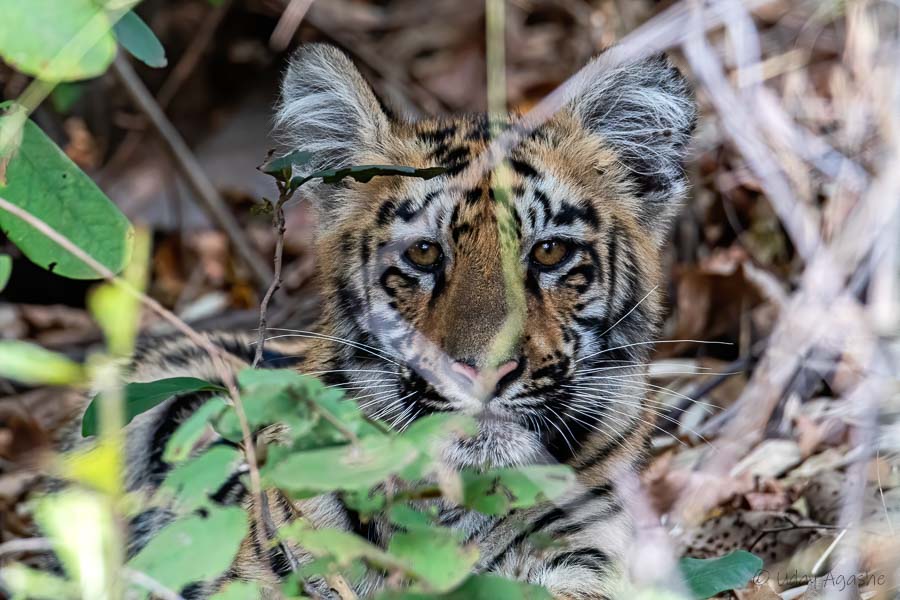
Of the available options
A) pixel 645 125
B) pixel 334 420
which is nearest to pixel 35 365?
pixel 334 420

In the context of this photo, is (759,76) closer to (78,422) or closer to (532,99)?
(532,99)

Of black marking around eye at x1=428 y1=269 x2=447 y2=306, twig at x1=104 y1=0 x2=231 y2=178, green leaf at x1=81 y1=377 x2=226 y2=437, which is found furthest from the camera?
twig at x1=104 y1=0 x2=231 y2=178

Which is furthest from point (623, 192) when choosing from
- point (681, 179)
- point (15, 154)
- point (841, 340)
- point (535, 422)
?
point (15, 154)

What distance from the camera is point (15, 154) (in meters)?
2.75

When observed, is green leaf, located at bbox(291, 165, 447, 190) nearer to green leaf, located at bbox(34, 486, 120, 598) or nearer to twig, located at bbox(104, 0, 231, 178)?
green leaf, located at bbox(34, 486, 120, 598)

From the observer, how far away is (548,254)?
338cm

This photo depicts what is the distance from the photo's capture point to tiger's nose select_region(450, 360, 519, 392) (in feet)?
9.64

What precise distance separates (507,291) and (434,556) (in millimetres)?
1374

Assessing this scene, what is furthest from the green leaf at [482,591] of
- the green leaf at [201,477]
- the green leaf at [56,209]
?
the green leaf at [56,209]

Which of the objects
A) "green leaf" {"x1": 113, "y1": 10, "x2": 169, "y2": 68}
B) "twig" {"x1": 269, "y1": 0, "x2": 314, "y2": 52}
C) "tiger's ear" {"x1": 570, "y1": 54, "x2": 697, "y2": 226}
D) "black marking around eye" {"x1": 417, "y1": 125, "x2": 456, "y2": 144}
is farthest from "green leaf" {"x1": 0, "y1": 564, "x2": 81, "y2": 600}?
"twig" {"x1": 269, "y1": 0, "x2": 314, "y2": 52}

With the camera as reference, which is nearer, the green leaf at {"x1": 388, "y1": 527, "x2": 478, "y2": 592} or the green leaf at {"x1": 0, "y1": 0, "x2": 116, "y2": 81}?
the green leaf at {"x1": 388, "y1": 527, "x2": 478, "y2": 592}

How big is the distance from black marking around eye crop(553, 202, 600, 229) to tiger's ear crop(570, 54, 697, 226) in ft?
1.01

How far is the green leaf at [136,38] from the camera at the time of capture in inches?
110

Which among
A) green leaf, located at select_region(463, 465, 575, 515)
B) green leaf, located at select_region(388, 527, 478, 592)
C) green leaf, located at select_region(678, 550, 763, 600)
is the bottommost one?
green leaf, located at select_region(678, 550, 763, 600)
